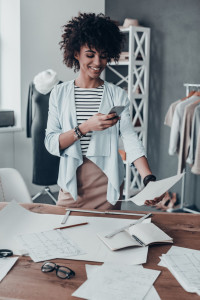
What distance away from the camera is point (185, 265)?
1.26 m

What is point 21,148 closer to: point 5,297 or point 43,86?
point 43,86

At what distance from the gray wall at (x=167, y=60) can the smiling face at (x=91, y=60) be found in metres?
2.59

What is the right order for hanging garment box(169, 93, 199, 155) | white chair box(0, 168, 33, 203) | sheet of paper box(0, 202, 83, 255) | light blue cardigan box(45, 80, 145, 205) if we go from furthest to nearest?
hanging garment box(169, 93, 199, 155) < white chair box(0, 168, 33, 203) < light blue cardigan box(45, 80, 145, 205) < sheet of paper box(0, 202, 83, 255)

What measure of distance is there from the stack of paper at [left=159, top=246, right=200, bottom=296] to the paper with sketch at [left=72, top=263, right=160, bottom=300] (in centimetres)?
6

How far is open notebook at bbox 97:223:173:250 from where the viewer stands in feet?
4.53

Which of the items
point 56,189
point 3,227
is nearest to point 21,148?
point 56,189

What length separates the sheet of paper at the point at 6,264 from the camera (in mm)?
1217

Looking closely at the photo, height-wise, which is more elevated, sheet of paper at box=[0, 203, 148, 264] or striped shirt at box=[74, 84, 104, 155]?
striped shirt at box=[74, 84, 104, 155]

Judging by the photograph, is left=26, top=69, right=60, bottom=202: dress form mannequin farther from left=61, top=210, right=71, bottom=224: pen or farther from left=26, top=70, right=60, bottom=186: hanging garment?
left=61, top=210, right=71, bottom=224: pen

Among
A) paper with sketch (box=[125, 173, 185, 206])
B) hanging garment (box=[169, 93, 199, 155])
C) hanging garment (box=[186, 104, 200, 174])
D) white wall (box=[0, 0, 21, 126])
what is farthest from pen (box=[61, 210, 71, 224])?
white wall (box=[0, 0, 21, 126])

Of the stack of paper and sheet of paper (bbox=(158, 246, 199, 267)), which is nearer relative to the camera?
the stack of paper

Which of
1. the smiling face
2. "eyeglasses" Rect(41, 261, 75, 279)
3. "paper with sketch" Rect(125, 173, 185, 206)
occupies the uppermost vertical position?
the smiling face

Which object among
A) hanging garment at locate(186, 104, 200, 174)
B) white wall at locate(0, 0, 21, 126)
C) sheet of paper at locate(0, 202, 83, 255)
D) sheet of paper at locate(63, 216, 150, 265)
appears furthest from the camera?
white wall at locate(0, 0, 21, 126)

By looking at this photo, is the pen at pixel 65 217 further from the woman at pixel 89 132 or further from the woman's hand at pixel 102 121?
the woman's hand at pixel 102 121
